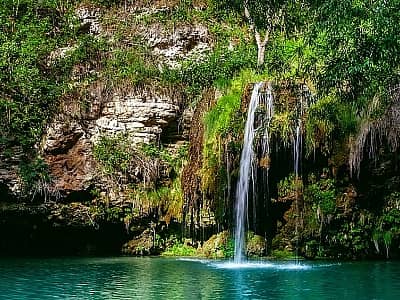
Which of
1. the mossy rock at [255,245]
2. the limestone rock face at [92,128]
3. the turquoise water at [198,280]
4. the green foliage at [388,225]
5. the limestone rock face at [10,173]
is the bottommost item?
the turquoise water at [198,280]

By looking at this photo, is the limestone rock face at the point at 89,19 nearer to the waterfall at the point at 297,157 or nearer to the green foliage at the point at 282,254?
the waterfall at the point at 297,157

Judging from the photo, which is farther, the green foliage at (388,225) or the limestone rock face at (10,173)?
the limestone rock face at (10,173)

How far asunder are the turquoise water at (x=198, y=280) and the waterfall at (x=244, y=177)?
97cm

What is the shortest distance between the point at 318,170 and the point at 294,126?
1314mm

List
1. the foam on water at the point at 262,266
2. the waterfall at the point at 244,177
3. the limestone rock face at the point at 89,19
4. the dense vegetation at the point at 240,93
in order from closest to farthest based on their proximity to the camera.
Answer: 1. the dense vegetation at the point at 240,93
2. the foam on water at the point at 262,266
3. the waterfall at the point at 244,177
4. the limestone rock face at the point at 89,19

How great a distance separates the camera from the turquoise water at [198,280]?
336 inches

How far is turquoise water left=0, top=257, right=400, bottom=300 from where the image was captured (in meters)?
8.53

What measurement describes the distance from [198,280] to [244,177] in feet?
14.6

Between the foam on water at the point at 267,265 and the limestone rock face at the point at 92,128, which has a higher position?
the limestone rock face at the point at 92,128

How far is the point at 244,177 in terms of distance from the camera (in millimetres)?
14219

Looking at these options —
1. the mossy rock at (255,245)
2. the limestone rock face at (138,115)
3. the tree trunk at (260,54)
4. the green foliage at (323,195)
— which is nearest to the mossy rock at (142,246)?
the limestone rock face at (138,115)

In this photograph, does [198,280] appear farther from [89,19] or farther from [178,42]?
[89,19]

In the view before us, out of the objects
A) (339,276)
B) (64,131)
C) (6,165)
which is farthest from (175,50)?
(339,276)

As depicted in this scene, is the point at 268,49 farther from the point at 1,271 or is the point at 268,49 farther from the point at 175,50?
A: the point at 1,271
